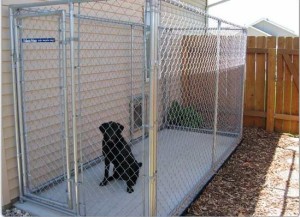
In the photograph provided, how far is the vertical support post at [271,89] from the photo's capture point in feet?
23.6

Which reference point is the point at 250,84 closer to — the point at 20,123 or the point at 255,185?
the point at 255,185

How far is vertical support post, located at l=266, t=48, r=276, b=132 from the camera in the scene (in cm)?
719

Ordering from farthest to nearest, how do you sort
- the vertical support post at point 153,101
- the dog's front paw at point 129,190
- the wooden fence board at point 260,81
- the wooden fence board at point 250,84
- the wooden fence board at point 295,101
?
the wooden fence board at point 250,84
the wooden fence board at point 260,81
the wooden fence board at point 295,101
the dog's front paw at point 129,190
the vertical support post at point 153,101

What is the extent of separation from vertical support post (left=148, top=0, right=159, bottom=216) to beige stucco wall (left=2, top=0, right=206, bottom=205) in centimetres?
167

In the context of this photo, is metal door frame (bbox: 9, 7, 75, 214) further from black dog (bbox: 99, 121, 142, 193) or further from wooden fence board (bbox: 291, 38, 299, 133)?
wooden fence board (bbox: 291, 38, 299, 133)

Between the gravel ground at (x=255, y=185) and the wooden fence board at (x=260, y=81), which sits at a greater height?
the wooden fence board at (x=260, y=81)

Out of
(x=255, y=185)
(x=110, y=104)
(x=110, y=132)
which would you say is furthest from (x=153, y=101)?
(x=110, y=104)

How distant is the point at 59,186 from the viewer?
4.33m

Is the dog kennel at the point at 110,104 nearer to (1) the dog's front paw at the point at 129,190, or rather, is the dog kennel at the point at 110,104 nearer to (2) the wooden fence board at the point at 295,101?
(1) the dog's front paw at the point at 129,190

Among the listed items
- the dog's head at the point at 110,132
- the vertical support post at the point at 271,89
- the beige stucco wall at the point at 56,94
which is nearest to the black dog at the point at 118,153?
the dog's head at the point at 110,132

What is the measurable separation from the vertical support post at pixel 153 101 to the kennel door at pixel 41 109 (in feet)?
→ 3.13

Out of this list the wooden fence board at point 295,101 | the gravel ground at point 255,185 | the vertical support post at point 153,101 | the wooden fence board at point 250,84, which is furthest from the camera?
the wooden fence board at point 250,84

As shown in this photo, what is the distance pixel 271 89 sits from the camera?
7.25 m

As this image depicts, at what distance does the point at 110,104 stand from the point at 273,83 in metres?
3.61
